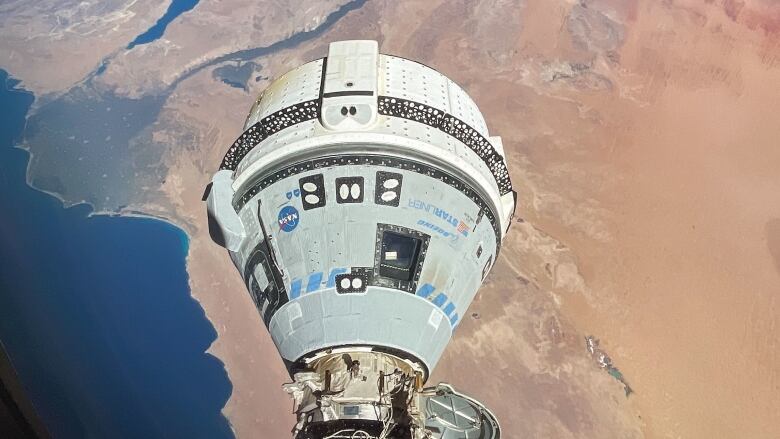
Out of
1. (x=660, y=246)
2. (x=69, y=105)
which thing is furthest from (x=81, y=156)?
(x=660, y=246)

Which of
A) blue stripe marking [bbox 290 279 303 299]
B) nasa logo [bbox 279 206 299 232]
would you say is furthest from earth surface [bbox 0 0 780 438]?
nasa logo [bbox 279 206 299 232]

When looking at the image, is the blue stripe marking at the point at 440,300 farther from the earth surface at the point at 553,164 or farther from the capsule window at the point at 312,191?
the earth surface at the point at 553,164

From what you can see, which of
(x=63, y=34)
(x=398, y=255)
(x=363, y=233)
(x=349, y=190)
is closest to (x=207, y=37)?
(x=63, y=34)

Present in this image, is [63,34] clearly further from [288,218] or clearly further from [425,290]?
[425,290]

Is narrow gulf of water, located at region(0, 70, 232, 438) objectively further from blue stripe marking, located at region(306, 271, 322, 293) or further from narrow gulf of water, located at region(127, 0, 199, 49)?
blue stripe marking, located at region(306, 271, 322, 293)

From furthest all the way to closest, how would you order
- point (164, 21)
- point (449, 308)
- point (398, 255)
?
point (164, 21) < point (449, 308) < point (398, 255)

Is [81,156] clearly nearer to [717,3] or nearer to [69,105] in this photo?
[69,105]
